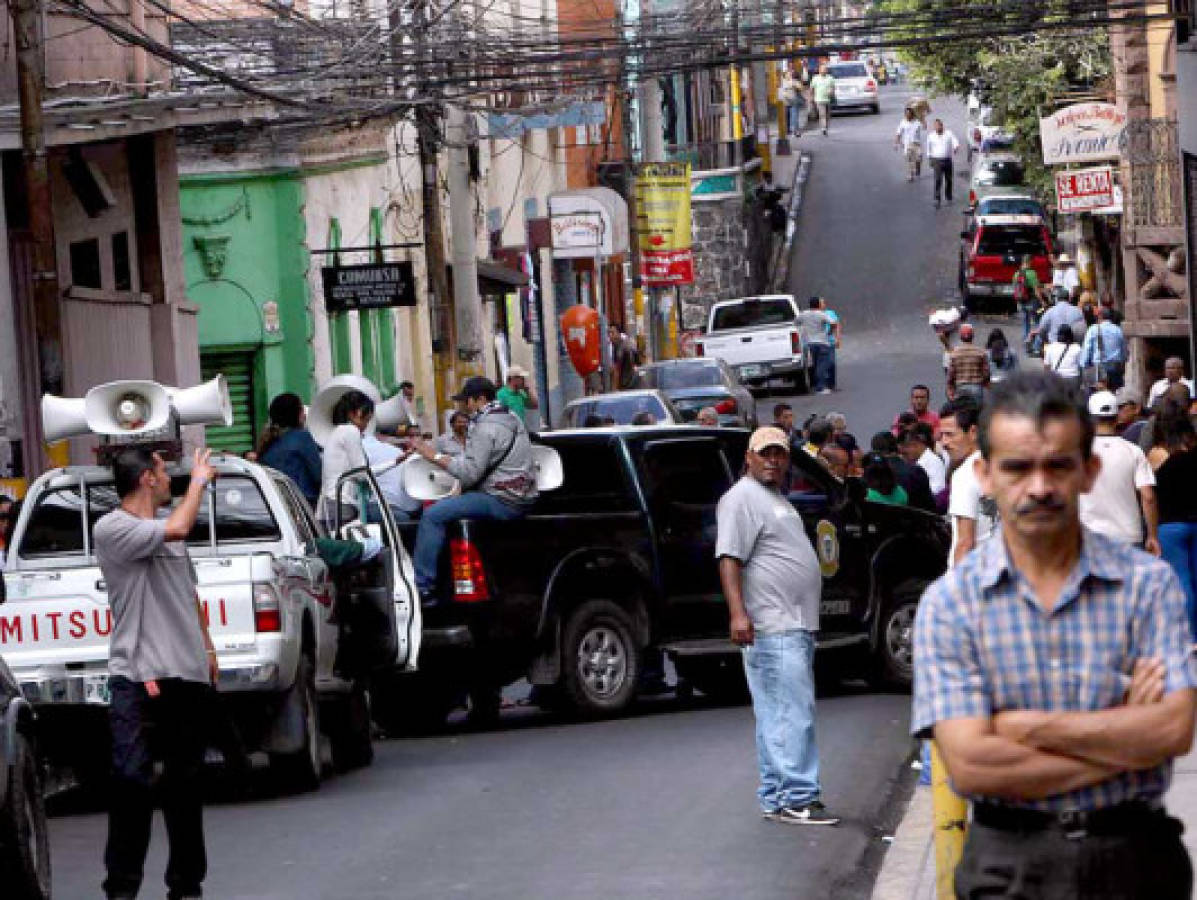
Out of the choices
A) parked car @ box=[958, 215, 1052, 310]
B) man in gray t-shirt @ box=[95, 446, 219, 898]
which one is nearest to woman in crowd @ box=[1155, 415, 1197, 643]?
man in gray t-shirt @ box=[95, 446, 219, 898]

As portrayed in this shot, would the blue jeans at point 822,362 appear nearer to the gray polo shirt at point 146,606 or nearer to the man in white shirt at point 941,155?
the man in white shirt at point 941,155

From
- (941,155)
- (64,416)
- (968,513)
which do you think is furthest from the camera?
(941,155)

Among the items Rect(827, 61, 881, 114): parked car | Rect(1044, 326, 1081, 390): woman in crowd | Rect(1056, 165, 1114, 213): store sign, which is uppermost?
Rect(827, 61, 881, 114): parked car

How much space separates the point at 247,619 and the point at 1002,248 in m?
42.5

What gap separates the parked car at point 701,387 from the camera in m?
38.2

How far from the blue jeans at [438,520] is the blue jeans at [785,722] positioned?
4.71 m

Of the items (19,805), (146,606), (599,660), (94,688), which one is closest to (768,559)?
(146,606)

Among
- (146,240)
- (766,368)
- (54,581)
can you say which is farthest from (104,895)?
(766,368)

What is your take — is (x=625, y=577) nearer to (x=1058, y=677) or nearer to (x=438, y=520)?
(x=438, y=520)

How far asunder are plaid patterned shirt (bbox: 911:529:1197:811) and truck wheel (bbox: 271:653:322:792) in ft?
28.0

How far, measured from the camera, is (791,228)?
70.5 metres

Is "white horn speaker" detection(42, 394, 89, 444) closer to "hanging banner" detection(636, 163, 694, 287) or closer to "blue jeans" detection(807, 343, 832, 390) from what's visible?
"blue jeans" detection(807, 343, 832, 390)

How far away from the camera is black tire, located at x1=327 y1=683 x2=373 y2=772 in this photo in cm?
1507

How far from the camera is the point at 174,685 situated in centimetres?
1006
